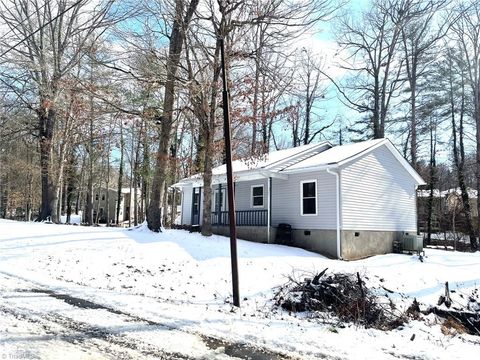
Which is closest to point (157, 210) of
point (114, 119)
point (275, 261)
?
point (114, 119)

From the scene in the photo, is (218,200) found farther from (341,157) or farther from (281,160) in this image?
(341,157)

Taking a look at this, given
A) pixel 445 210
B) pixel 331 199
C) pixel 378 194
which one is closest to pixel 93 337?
pixel 331 199

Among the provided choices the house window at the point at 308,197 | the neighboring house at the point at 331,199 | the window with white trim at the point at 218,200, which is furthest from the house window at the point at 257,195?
the house window at the point at 308,197

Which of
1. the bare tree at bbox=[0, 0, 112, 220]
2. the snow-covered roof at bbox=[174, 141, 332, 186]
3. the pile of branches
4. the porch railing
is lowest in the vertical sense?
the pile of branches

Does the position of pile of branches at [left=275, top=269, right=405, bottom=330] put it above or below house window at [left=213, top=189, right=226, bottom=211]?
below

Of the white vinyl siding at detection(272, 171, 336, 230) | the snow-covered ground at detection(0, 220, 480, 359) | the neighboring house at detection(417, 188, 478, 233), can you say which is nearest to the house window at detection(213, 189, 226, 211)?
the white vinyl siding at detection(272, 171, 336, 230)

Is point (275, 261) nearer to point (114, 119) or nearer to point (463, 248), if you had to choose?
point (114, 119)

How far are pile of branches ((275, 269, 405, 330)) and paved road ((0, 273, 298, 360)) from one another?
3136 millimetres

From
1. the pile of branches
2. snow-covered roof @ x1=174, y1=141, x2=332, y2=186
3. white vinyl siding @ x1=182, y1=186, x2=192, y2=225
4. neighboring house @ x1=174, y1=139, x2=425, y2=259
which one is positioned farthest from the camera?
white vinyl siding @ x1=182, y1=186, x2=192, y2=225

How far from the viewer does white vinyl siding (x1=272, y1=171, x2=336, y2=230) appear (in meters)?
16.3

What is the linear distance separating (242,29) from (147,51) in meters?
3.60

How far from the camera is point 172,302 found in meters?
7.39

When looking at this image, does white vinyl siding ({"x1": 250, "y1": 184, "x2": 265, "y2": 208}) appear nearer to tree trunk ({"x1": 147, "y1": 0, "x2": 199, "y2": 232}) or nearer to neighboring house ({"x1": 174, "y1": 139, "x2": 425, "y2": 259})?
neighboring house ({"x1": 174, "y1": 139, "x2": 425, "y2": 259})

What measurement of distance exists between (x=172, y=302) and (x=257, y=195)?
1245cm
